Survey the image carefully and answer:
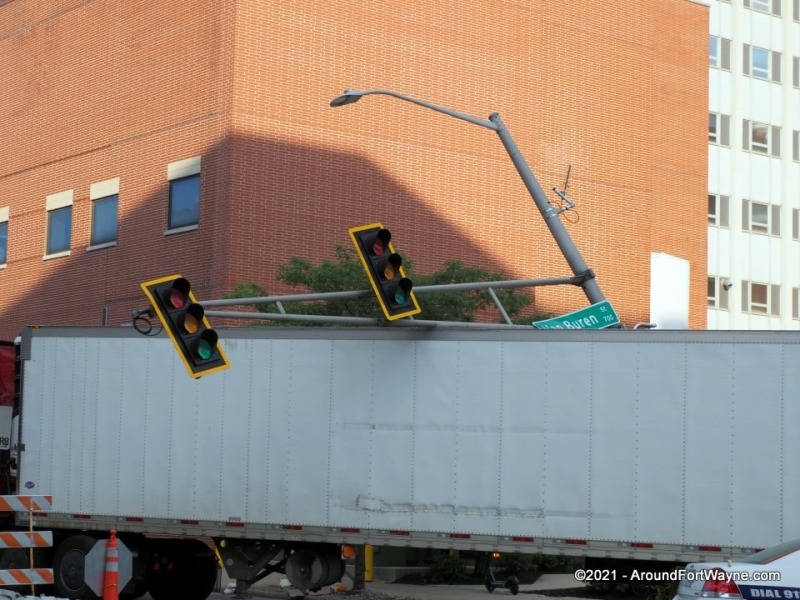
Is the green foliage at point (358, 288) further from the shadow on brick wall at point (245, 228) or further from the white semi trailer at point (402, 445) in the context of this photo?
the white semi trailer at point (402, 445)

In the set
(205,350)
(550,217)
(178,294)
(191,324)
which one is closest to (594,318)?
(550,217)

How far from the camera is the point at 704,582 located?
1200 centimetres

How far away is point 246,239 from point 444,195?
6.27 meters

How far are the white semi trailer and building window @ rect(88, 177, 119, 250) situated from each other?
709 inches

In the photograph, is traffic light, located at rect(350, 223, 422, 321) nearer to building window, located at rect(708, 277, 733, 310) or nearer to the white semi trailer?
the white semi trailer

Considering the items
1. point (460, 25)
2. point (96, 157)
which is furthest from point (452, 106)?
point (96, 157)

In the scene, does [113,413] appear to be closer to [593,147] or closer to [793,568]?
[793,568]

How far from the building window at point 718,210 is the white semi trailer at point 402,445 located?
115 feet

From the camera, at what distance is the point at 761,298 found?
51719mm

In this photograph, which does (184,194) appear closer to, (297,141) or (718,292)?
(297,141)

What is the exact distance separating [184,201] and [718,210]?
2409 cm

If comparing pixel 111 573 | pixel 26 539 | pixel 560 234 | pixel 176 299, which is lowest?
pixel 111 573

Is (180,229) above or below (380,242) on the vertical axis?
above

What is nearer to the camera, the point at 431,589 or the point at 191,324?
the point at 191,324
